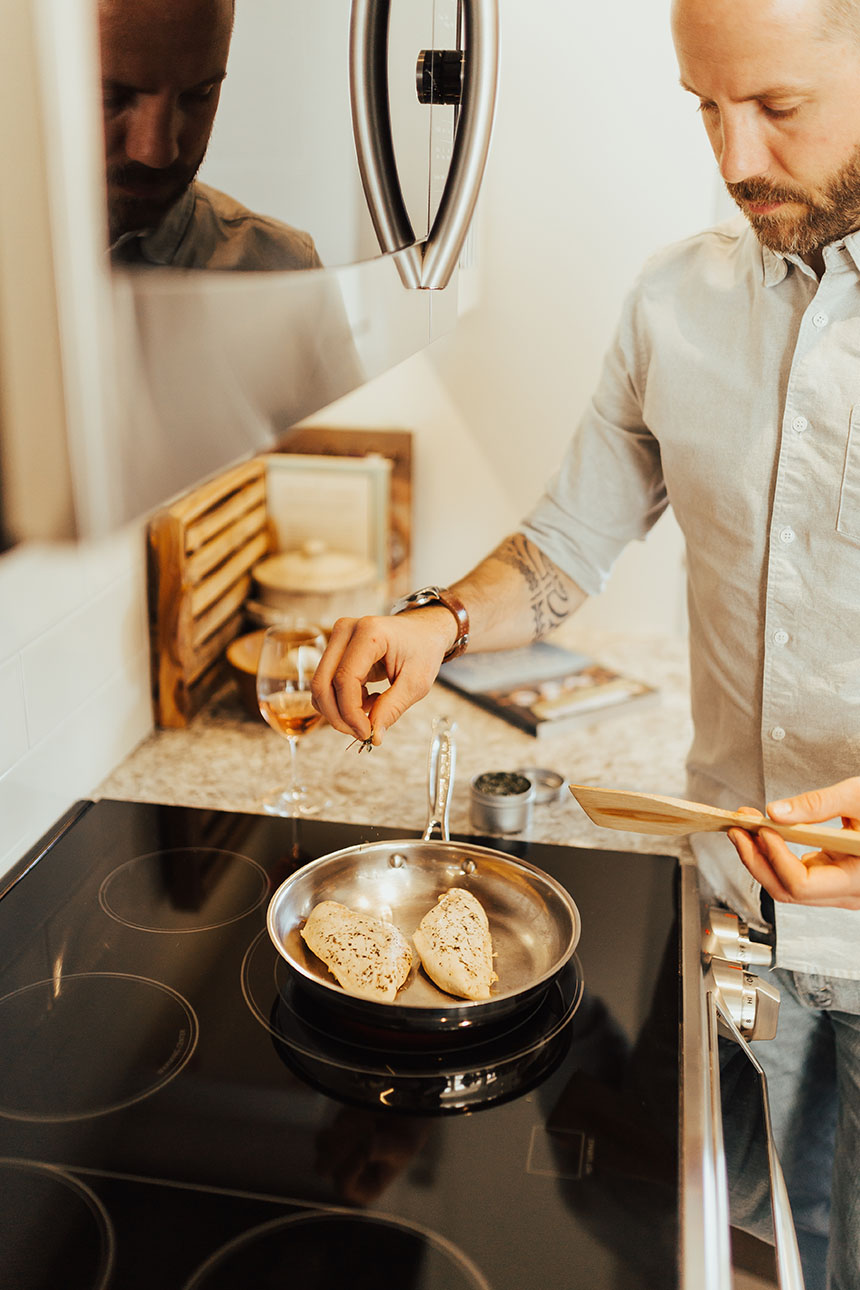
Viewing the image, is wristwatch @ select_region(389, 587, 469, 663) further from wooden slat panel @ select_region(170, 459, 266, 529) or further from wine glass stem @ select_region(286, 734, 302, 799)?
wooden slat panel @ select_region(170, 459, 266, 529)

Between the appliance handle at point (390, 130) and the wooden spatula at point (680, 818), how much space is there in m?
0.43

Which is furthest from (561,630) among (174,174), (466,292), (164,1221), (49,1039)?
(174,174)

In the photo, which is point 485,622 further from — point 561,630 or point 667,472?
point 561,630

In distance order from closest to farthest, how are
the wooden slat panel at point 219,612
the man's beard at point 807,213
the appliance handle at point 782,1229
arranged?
the appliance handle at point 782,1229 < the man's beard at point 807,213 < the wooden slat panel at point 219,612

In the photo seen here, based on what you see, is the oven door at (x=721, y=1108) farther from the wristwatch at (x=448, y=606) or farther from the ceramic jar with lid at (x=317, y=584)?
the ceramic jar with lid at (x=317, y=584)

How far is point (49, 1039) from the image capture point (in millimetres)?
952

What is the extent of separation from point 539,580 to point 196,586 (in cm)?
51

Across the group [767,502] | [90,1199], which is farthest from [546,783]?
[90,1199]

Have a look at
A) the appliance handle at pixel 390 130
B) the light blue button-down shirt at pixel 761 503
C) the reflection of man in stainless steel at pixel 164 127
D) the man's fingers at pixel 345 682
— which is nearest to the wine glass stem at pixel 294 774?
the man's fingers at pixel 345 682

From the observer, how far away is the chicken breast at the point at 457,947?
961 millimetres

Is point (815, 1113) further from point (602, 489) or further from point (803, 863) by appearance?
point (602, 489)

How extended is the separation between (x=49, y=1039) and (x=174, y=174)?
0.74m

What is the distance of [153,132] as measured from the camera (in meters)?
0.46

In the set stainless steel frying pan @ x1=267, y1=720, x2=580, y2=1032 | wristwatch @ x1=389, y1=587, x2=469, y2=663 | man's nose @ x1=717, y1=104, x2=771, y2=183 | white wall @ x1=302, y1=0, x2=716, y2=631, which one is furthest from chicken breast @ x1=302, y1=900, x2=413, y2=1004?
white wall @ x1=302, y1=0, x2=716, y2=631
